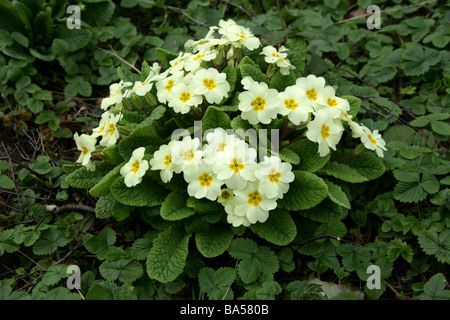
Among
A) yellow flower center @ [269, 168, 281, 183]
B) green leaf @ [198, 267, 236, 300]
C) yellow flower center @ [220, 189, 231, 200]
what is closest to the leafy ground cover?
green leaf @ [198, 267, 236, 300]

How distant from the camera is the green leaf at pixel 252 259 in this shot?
2230 mm

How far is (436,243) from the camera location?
2.30 meters

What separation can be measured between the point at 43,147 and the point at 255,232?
1.92 meters

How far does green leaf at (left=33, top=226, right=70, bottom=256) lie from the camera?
2.51 meters

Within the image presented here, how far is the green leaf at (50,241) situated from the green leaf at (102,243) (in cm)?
21

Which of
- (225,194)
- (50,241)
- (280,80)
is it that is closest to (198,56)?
(280,80)

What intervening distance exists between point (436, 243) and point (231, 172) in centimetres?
130

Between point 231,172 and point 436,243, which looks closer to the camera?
point 231,172

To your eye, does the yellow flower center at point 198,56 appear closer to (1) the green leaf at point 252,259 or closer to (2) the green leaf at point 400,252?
(1) the green leaf at point 252,259

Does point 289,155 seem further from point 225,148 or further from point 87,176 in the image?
point 87,176

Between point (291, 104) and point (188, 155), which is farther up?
point (291, 104)

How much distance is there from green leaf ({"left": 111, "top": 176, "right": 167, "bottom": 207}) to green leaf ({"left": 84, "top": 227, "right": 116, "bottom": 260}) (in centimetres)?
30

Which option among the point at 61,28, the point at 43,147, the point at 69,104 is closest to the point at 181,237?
the point at 43,147

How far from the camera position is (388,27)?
381 centimetres
